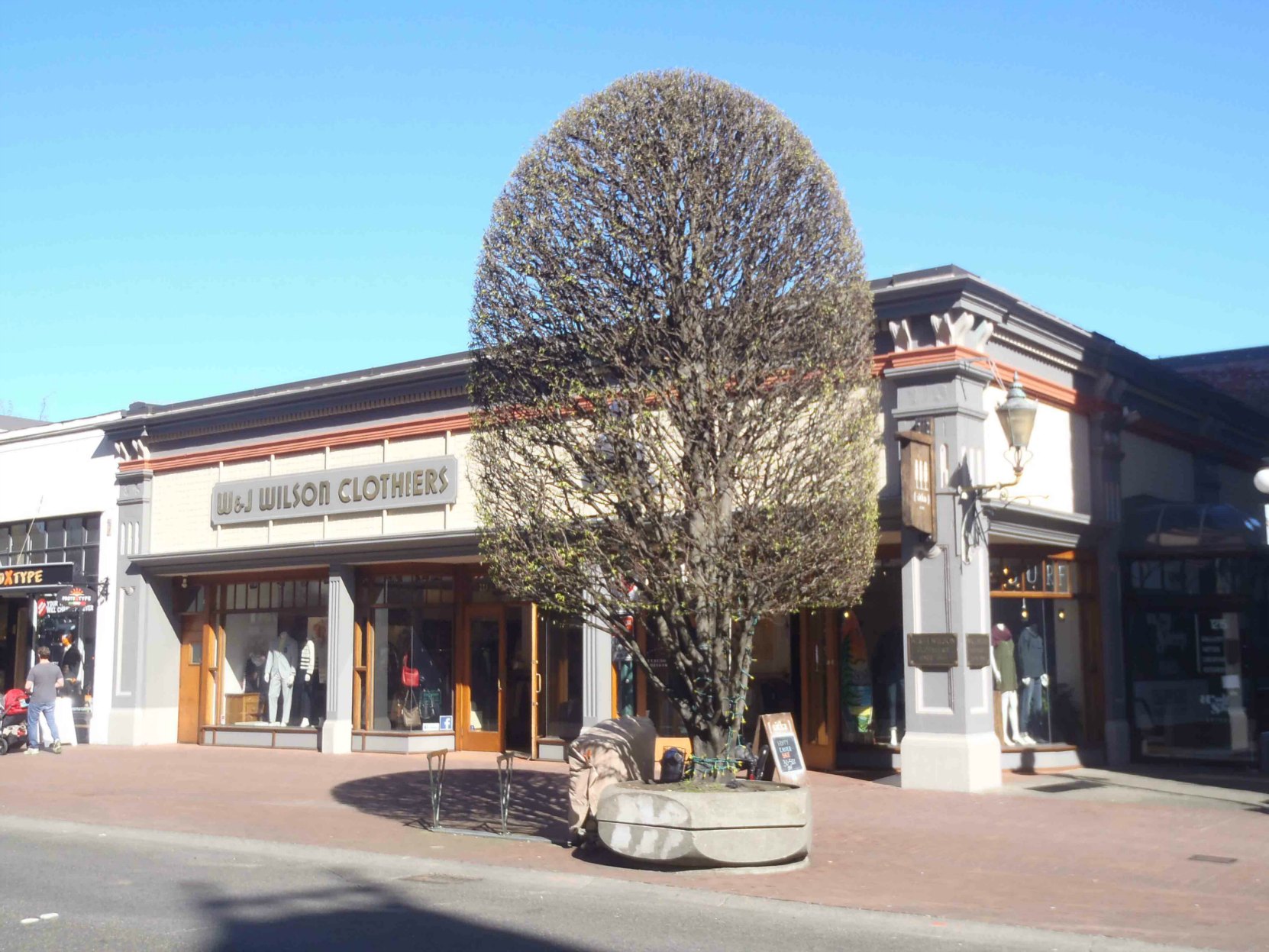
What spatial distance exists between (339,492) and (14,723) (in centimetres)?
696

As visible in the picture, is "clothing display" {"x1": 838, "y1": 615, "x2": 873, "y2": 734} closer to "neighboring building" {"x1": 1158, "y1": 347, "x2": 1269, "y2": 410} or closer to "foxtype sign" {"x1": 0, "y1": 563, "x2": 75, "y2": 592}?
"neighboring building" {"x1": 1158, "y1": 347, "x2": 1269, "y2": 410}

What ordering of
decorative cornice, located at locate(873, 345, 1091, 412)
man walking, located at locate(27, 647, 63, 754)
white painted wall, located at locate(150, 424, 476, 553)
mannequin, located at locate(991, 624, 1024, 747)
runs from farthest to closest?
1. man walking, located at locate(27, 647, 63, 754)
2. white painted wall, located at locate(150, 424, 476, 553)
3. mannequin, located at locate(991, 624, 1024, 747)
4. decorative cornice, located at locate(873, 345, 1091, 412)

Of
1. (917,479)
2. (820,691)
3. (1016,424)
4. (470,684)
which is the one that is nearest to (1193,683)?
(820,691)

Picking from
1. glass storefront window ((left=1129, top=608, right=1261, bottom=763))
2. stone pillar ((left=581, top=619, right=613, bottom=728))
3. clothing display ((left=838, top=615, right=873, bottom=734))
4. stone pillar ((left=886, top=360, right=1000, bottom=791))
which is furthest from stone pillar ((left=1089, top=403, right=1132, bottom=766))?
stone pillar ((left=581, top=619, right=613, bottom=728))

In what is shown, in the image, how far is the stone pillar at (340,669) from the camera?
20.4m

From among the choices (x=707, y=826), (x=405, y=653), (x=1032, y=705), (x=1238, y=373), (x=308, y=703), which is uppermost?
(x=1238, y=373)

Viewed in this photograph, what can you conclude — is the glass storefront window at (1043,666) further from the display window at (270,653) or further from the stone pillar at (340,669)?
the display window at (270,653)

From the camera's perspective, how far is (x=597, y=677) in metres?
18.3

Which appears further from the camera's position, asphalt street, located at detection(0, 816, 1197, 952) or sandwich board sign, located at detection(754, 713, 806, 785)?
sandwich board sign, located at detection(754, 713, 806, 785)

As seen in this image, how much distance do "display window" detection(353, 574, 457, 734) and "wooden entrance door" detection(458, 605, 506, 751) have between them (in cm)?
26

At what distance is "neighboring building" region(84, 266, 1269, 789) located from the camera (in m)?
15.2

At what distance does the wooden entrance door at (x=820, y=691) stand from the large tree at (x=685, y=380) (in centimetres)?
643

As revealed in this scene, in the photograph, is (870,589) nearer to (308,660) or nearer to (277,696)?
(308,660)

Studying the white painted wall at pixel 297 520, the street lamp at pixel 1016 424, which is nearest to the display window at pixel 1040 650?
the street lamp at pixel 1016 424
